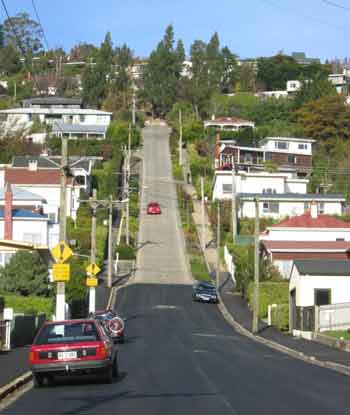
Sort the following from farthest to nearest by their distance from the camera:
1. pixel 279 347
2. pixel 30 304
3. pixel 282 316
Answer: pixel 282 316
pixel 30 304
pixel 279 347

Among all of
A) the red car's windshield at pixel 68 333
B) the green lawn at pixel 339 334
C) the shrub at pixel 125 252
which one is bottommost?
the green lawn at pixel 339 334

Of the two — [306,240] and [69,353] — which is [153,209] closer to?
[306,240]

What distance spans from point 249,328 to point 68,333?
110 ft

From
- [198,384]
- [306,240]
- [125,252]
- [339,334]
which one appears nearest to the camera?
[198,384]

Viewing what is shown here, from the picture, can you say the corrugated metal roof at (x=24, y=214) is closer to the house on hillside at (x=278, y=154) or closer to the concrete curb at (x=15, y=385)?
the house on hillside at (x=278, y=154)

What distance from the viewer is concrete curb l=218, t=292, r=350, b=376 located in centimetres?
2811

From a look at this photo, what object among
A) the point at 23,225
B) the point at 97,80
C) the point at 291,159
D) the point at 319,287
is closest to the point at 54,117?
the point at 97,80

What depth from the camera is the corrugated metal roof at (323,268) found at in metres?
51.6

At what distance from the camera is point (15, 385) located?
21.9m

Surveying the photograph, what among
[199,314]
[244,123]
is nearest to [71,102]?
[244,123]

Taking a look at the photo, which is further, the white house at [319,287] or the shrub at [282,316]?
the shrub at [282,316]

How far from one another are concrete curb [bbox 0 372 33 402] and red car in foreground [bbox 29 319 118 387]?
478 mm

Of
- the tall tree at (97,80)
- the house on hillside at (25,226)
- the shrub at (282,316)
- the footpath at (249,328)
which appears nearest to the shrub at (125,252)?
the footpath at (249,328)

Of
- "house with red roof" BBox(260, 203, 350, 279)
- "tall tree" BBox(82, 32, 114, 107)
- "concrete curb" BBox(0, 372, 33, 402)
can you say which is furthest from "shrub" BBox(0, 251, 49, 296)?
"tall tree" BBox(82, 32, 114, 107)
